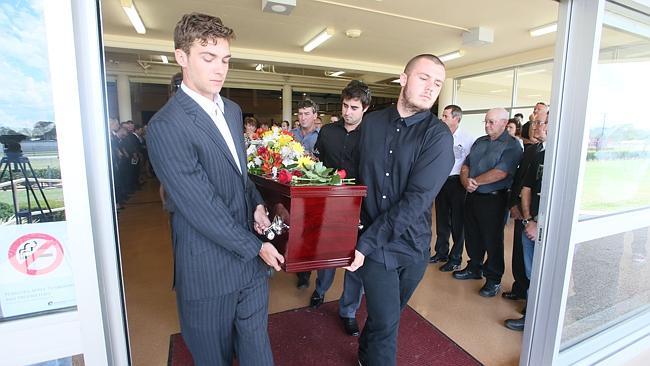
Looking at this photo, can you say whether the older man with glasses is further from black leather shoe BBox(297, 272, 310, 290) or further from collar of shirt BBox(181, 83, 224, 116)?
collar of shirt BBox(181, 83, 224, 116)

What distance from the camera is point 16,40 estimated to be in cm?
85

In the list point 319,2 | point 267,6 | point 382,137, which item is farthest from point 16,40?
point 319,2

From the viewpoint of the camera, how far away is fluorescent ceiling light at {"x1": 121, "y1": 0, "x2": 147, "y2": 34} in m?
4.60

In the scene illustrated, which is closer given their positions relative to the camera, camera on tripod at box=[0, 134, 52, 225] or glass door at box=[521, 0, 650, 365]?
camera on tripod at box=[0, 134, 52, 225]

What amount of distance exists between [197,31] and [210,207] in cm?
57

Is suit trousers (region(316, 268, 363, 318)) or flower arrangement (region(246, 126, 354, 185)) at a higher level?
flower arrangement (region(246, 126, 354, 185))

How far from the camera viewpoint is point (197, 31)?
108 cm

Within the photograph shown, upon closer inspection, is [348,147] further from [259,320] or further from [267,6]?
[267,6]

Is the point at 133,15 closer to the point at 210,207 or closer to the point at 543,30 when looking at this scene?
the point at 210,207

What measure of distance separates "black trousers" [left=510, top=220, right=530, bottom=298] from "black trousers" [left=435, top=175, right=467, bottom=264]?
0.73 meters

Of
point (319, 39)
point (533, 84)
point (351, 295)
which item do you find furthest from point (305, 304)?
point (533, 84)

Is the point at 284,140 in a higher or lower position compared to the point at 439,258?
higher

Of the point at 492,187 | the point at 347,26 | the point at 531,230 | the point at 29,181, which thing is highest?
the point at 347,26

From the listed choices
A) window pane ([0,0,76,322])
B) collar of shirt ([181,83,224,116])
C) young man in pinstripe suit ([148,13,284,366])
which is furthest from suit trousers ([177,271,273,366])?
collar of shirt ([181,83,224,116])
